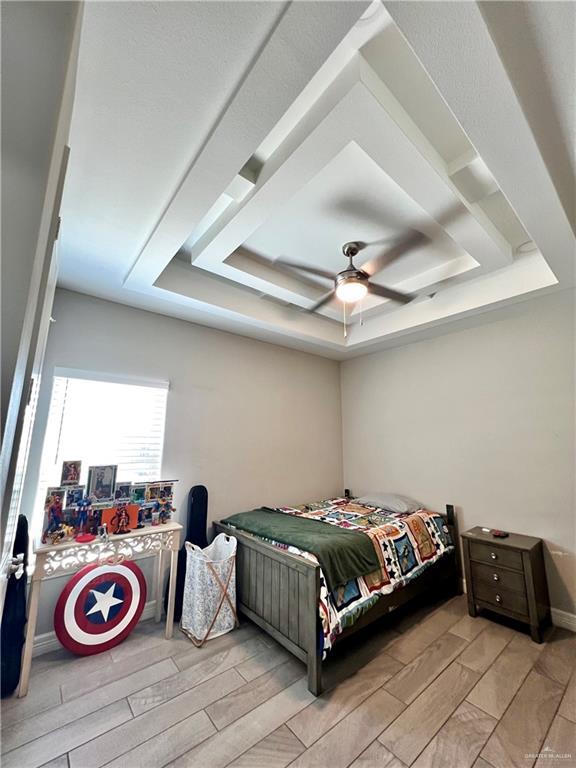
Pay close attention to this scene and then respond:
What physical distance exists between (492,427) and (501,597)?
139cm

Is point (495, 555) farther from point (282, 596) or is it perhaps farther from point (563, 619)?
point (282, 596)

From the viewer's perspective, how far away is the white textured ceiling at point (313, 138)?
100 centimetres

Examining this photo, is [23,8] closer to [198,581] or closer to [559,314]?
[198,581]

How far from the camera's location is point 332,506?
354cm

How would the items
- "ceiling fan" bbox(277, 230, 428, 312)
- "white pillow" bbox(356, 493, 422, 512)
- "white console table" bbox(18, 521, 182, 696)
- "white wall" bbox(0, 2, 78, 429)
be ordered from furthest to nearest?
1. "white pillow" bbox(356, 493, 422, 512)
2. "ceiling fan" bbox(277, 230, 428, 312)
3. "white console table" bbox(18, 521, 182, 696)
4. "white wall" bbox(0, 2, 78, 429)

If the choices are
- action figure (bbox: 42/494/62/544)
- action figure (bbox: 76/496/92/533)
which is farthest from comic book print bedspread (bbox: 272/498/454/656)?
action figure (bbox: 42/494/62/544)

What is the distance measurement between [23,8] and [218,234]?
1.41m

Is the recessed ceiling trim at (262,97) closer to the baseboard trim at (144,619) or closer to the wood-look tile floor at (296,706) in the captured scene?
the wood-look tile floor at (296,706)

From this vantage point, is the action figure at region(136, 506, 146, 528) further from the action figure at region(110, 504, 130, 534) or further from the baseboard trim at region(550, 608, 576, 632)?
the baseboard trim at region(550, 608, 576, 632)

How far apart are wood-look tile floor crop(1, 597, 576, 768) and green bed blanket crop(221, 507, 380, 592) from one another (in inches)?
22.7

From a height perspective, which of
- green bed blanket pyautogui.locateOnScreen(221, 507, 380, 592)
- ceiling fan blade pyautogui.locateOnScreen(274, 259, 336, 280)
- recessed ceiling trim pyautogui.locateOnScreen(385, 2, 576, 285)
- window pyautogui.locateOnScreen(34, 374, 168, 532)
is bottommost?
green bed blanket pyautogui.locateOnScreen(221, 507, 380, 592)

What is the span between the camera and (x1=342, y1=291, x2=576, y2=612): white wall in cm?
260

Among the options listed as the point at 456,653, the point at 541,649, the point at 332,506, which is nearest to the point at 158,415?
the point at 332,506

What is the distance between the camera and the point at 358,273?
2.13 meters
